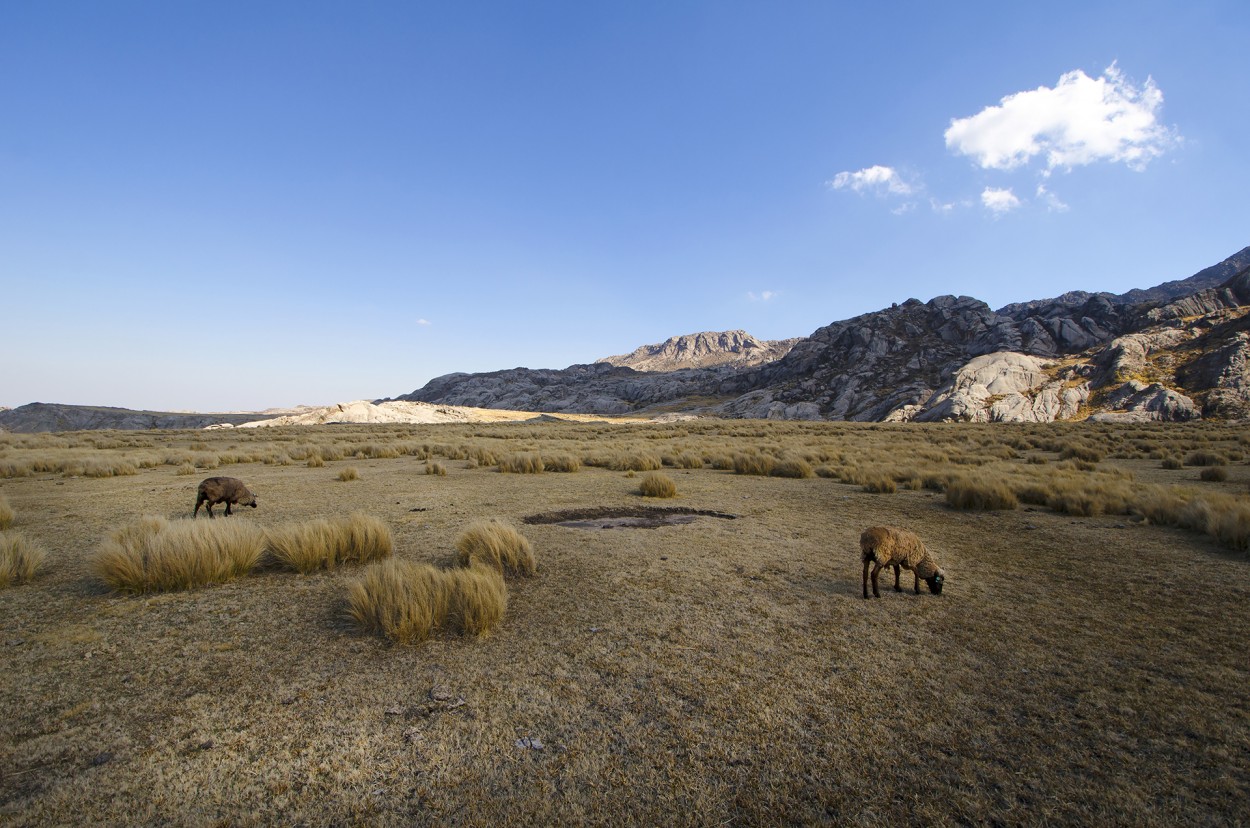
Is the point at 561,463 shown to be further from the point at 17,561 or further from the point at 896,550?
the point at 896,550

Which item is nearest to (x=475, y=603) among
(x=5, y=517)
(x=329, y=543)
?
(x=329, y=543)

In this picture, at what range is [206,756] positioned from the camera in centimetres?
319

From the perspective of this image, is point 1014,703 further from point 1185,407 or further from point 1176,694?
point 1185,407

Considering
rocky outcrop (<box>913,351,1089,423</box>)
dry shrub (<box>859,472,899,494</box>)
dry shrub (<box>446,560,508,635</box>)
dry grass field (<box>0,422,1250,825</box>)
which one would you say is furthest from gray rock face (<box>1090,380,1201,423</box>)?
dry shrub (<box>446,560,508,635</box>)

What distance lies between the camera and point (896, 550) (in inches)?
242

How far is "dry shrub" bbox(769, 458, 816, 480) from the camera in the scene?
17281 mm

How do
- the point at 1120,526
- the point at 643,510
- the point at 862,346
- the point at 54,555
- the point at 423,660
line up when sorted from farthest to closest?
1. the point at 862,346
2. the point at 643,510
3. the point at 1120,526
4. the point at 54,555
5. the point at 423,660

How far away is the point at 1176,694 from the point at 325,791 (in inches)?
235

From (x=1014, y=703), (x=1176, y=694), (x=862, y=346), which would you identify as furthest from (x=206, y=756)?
(x=862, y=346)

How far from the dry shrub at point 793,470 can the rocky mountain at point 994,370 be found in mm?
58314

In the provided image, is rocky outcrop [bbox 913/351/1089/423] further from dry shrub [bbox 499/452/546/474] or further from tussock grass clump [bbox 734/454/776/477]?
dry shrub [bbox 499/452/546/474]

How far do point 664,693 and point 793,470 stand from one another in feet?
47.4

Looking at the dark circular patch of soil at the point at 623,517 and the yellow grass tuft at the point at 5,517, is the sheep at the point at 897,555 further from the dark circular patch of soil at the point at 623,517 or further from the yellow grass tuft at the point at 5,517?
the yellow grass tuft at the point at 5,517

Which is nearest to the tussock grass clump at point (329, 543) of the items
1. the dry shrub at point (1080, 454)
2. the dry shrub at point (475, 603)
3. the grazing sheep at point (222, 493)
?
the dry shrub at point (475, 603)
